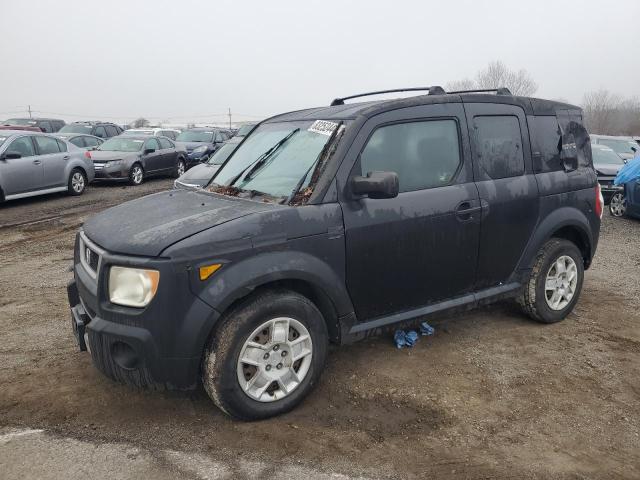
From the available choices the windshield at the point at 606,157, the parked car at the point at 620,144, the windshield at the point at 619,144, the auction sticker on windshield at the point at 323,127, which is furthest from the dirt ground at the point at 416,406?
the windshield at the point at 619,144

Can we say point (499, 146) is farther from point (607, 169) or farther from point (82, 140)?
point (82, 140)

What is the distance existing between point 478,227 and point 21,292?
4.80 meters

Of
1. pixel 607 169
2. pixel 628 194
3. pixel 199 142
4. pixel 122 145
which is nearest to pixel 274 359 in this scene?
pixel 628 194

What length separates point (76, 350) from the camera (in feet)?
14.2

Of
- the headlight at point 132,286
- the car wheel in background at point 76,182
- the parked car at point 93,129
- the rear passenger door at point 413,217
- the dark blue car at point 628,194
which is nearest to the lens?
the headlight at point 132,286

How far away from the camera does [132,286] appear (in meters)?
3.03

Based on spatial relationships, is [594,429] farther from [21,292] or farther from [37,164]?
[37,164]

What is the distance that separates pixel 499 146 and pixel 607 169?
991 cm

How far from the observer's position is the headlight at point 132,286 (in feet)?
9.70

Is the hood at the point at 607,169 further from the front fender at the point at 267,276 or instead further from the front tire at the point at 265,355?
the front tire at the point at 265,355

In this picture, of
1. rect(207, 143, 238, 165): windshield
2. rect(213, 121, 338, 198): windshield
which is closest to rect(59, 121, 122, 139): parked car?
rect(207, 143, 238, 165): windshield

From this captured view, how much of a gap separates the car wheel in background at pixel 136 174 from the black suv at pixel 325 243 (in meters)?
12.0

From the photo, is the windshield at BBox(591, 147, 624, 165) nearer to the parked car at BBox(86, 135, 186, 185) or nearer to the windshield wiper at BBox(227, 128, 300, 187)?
the windshield wiper at BBox(227, 128, 300, 187)

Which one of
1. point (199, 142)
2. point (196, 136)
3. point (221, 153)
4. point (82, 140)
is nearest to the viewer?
point (221, 153)
